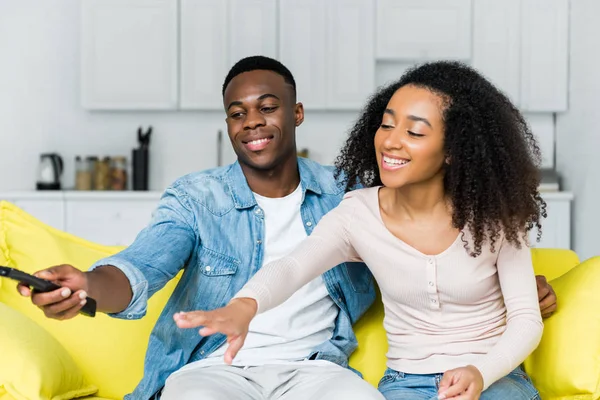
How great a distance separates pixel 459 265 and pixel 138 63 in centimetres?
→ 322

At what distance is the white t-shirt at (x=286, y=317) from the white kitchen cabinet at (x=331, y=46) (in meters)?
2.55

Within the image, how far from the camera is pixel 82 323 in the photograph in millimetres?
2113

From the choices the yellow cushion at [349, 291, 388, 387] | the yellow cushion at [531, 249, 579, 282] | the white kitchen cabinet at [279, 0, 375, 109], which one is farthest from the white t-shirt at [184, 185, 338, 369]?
the white kitchen cabinet at [279, 0, 375, 109]

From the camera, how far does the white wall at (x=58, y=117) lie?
16.1 ft

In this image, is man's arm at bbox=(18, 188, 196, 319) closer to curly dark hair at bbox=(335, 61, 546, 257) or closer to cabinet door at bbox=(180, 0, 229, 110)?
curly dark hair at bbox=(335, 61, 546, 257)

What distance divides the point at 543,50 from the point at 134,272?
353cm

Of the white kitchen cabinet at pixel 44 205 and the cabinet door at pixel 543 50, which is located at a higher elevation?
the cabinet door at pixel 543 50

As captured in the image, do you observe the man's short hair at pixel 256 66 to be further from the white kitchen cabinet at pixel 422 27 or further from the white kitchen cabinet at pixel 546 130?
the white kitchen cabinet at pixel 546 130

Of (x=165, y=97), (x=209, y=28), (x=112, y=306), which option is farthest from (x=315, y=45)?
(x=112, y=306)

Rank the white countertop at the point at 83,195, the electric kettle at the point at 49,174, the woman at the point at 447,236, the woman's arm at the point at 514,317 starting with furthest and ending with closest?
1. the electric kettle at the point at 49,174
2. the white countertop at the point at 83,195
3. the woman at the point at 447,236
4. the woman's arm at the point at 514,317

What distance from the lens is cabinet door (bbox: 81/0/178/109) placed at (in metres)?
4.57

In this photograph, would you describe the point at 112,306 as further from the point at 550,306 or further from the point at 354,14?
the point at 354,14

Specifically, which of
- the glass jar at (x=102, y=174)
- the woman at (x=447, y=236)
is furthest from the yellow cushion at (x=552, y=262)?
the glass jar at (x=102, y=174)

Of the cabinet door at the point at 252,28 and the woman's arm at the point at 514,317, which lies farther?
the cabinet door at the point at 252,28
